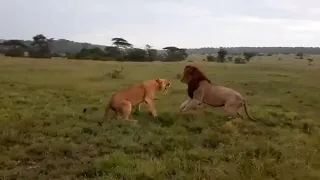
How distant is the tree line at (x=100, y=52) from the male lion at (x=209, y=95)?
38020 millimetres

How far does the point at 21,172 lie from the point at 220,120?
5.72m

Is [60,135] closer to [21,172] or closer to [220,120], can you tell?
[21,172]

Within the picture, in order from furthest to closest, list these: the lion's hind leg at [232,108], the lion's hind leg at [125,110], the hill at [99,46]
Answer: the hill at [99,46]
the lion's hind leg at [232,108]
the lion's hind leg at [125,110]

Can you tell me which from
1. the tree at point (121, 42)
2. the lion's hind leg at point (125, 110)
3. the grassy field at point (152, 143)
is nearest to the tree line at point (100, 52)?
the tree at point (121, 42)

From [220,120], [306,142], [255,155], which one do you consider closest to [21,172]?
[255,155]

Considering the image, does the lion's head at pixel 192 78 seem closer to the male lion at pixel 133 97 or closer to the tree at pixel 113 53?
the male lion at pixel 133 97

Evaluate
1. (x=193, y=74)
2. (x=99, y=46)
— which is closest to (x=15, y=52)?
(x=99, y=46)

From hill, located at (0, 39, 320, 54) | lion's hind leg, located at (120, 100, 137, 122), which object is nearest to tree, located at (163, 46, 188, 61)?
hill, located at (0, 39, 320, 54)

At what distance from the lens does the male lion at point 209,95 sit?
11109 mm

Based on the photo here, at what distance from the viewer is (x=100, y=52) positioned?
53531 millimetres

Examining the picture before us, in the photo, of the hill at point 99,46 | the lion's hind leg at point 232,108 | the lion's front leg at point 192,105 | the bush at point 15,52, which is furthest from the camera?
the hill at point 99,46

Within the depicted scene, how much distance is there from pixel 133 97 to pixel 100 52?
143ft

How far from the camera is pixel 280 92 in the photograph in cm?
1945

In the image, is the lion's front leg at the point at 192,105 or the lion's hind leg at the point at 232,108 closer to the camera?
the lion's hind leg at the point at 232,108
